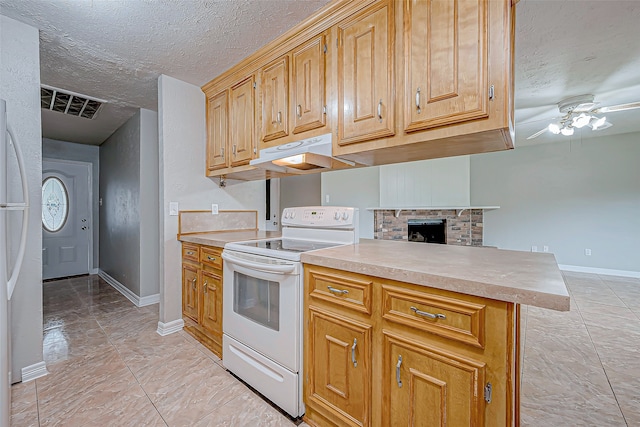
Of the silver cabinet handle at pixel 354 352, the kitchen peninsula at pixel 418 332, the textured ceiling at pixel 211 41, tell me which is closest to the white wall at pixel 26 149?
the textured ceiling at pixel 211 41

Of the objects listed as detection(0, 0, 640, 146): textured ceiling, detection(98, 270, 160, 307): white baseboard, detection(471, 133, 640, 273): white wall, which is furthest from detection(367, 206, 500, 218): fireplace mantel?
detection(98, 270, 160, 307): white baseboard

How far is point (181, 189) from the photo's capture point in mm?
2662

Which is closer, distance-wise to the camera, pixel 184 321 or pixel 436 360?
pixel 436 360

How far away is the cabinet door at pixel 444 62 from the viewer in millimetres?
1240

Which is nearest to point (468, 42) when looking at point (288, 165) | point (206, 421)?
point (288, 165)

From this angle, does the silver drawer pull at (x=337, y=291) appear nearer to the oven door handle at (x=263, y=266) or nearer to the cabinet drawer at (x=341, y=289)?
the cabinet drawer at (x=341, y=289)

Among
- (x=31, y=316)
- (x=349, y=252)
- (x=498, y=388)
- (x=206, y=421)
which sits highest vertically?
(x=349, y=252)

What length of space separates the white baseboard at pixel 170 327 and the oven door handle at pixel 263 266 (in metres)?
1.20

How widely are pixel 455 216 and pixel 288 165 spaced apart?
426 cm

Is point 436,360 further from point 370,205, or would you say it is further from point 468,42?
→ point 370,205

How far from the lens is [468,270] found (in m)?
1.07

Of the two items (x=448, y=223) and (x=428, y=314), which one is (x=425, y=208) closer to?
(x=448, y=223)

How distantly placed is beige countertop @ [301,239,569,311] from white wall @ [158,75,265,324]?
5.68 feet

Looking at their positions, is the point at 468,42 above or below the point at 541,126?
below
